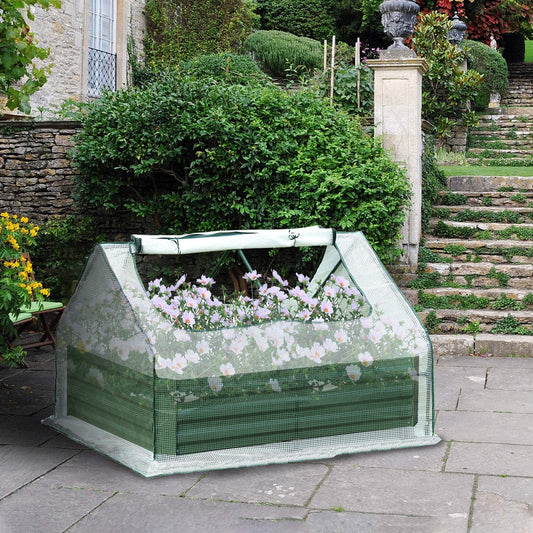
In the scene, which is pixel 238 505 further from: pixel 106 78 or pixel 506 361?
pixel 106 78

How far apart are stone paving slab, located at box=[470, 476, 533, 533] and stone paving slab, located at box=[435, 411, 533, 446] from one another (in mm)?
692

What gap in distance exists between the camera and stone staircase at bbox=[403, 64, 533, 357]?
7.34m

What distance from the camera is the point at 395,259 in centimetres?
820

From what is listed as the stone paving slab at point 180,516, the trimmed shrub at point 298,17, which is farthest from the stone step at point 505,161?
the stone paving slab at point 180,516

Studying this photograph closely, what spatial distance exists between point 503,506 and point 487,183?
641 cm

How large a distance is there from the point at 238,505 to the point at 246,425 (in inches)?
26.9

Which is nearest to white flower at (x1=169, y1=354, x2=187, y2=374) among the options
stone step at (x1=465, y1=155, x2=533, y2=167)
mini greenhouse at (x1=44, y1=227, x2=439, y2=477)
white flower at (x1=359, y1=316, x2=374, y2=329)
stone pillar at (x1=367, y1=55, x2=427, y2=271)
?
mini greenhouse at (x1=44, y1=227, x2=439, y2=477)

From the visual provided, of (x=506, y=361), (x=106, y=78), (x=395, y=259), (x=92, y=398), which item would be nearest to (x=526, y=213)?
(x=395, y=259)

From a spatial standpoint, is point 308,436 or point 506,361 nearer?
point 308,436

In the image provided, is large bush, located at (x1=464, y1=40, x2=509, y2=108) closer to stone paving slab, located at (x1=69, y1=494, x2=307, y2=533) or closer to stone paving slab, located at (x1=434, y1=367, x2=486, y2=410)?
stone paving slab, located at (x1=434, y1=367, x2=486, y2=410)

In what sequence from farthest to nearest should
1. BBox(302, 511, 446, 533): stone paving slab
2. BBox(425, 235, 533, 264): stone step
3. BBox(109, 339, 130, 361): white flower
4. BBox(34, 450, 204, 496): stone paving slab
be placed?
BBox(425, 235, 533, 264): stone step < BBox(109, 339, 130, 361): white flower < BBox(34, 450, 204, 496): stone paving slab < BBox(302, 511, 446, 533): stone paving slab

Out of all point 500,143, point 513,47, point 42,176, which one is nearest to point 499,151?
point 500,143

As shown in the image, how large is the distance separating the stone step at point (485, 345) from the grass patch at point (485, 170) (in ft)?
13.5

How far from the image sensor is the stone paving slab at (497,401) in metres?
5.45
